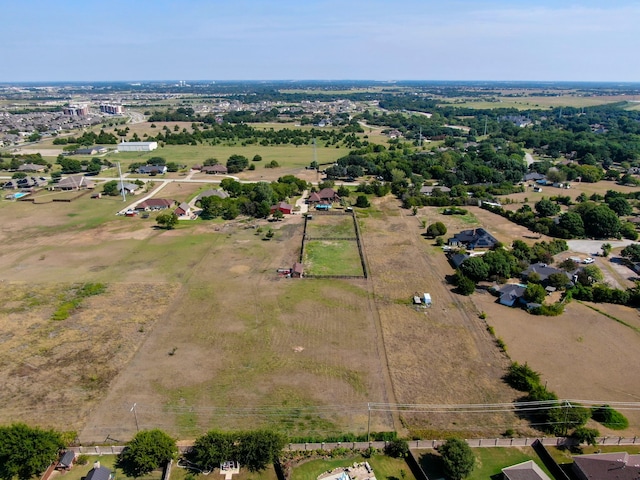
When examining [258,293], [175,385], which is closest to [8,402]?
[175,385]

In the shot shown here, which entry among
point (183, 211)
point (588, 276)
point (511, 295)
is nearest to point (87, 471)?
point (511, 295)

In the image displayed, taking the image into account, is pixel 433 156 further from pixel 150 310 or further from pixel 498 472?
pixel 498 472

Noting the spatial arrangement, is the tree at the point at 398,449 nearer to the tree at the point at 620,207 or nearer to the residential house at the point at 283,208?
the residential house at the point at 283,208

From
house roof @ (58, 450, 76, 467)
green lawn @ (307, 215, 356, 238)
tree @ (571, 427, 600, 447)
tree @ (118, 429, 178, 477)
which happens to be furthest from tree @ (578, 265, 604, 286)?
house roof @ (58, 450, 76, 467)

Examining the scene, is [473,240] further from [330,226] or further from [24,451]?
[24,451]

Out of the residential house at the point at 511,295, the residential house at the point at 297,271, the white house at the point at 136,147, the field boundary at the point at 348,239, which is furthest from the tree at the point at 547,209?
the white house at the point at 136,147
